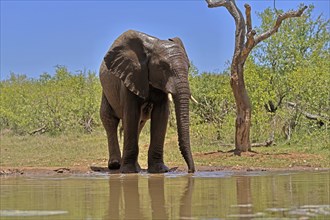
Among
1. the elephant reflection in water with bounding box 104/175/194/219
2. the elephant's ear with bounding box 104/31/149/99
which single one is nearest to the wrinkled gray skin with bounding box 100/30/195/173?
the elephant's ear with bounding box 104/31/149/99

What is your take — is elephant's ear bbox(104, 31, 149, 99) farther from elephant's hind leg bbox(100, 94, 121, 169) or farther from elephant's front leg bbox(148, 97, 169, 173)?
elephant's hind leg bbox(100, 94, 121, 169)

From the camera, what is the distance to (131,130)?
11898 millimetres

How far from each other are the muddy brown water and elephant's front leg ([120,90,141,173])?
294 cm

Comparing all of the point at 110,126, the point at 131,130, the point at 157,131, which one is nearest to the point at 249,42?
the point at 110,126

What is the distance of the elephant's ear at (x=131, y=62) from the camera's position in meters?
11.8

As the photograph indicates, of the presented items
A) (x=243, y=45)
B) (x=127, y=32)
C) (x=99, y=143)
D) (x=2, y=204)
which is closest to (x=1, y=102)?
(x=99, y=143)

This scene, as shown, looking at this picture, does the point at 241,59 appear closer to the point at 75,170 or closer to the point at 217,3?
the point at 217,3

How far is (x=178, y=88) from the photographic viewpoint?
10914mm

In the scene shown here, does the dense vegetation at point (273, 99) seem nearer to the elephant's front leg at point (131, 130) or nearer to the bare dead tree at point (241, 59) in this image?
the bare dead tree at point (241, 59)

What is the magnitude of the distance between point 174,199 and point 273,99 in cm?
1420

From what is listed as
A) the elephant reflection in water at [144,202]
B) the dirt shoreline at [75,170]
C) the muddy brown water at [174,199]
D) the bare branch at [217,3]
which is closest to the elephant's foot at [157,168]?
the dirt shoreline at [75,170]

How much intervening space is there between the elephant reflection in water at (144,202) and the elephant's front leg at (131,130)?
322 centimetres

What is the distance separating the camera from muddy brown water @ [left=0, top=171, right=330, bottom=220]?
5242 millimetres

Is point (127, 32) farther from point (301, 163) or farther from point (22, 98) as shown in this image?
point (22, 98)
